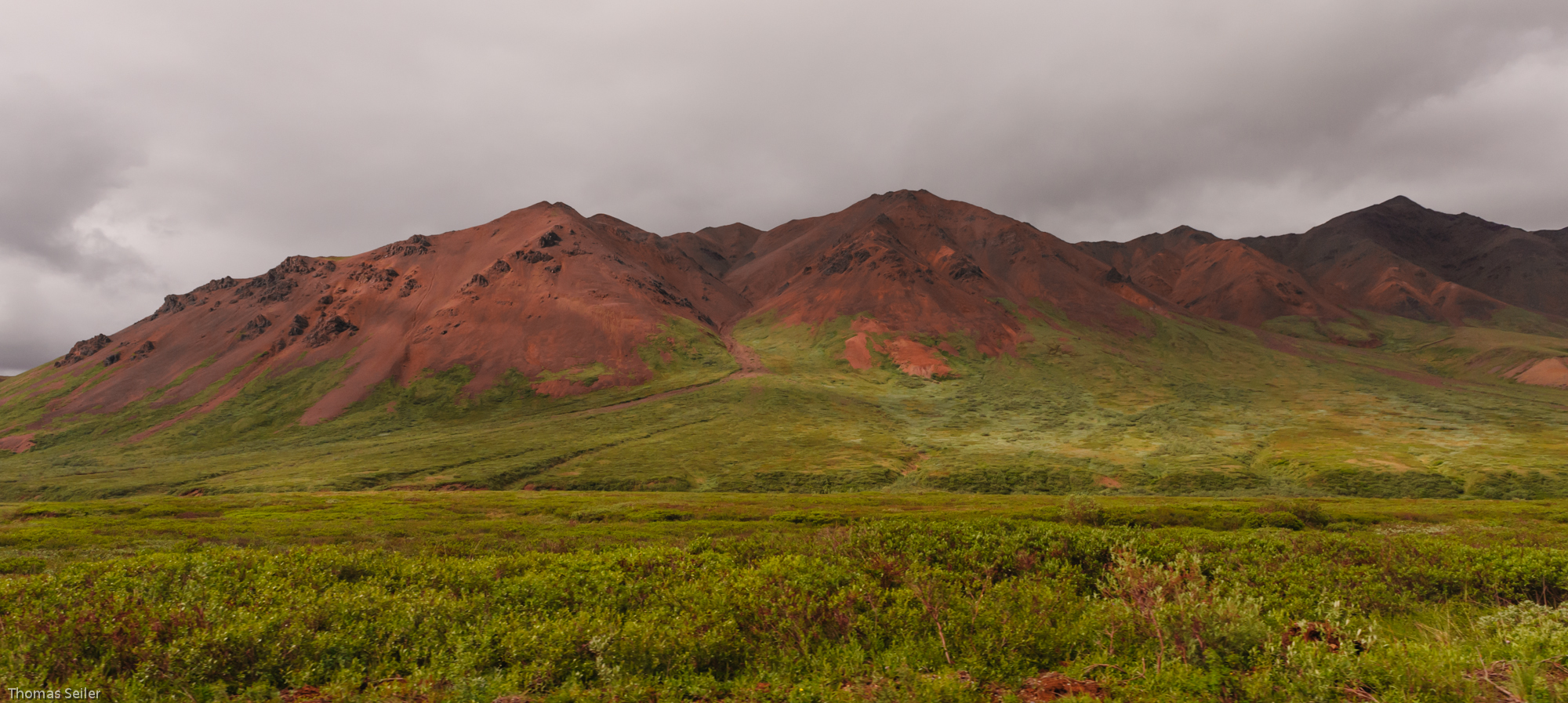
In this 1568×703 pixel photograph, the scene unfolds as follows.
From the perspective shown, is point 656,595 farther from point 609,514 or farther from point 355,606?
point 609,514

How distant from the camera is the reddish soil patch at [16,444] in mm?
135000

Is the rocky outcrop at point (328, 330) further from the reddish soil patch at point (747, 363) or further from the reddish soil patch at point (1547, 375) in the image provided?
the reddish soil patch at point (1547, 375)

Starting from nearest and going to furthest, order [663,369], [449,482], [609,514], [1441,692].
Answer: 1. [1441,692]
2. [609,514]
3. [449,482]
4. [663,369]

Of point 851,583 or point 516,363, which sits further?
point 516,363

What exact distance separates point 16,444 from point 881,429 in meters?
203

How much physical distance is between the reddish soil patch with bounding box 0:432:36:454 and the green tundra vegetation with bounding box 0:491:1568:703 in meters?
179

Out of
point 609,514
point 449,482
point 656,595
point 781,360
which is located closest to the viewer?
point 656,595

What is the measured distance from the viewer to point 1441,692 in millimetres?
10281

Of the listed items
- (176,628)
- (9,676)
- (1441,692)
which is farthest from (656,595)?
(1441,692)

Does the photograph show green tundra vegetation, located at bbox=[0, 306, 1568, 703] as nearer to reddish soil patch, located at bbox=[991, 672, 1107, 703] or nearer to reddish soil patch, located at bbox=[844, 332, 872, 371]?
reddish soil patch, located at bbox=[991, 672, 1107, 703]

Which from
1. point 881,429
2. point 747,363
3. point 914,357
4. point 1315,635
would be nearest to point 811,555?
point 1315,635

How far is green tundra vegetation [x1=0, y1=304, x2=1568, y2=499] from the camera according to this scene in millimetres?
87312

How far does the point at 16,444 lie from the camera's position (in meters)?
138

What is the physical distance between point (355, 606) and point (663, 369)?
155677 millimetres
